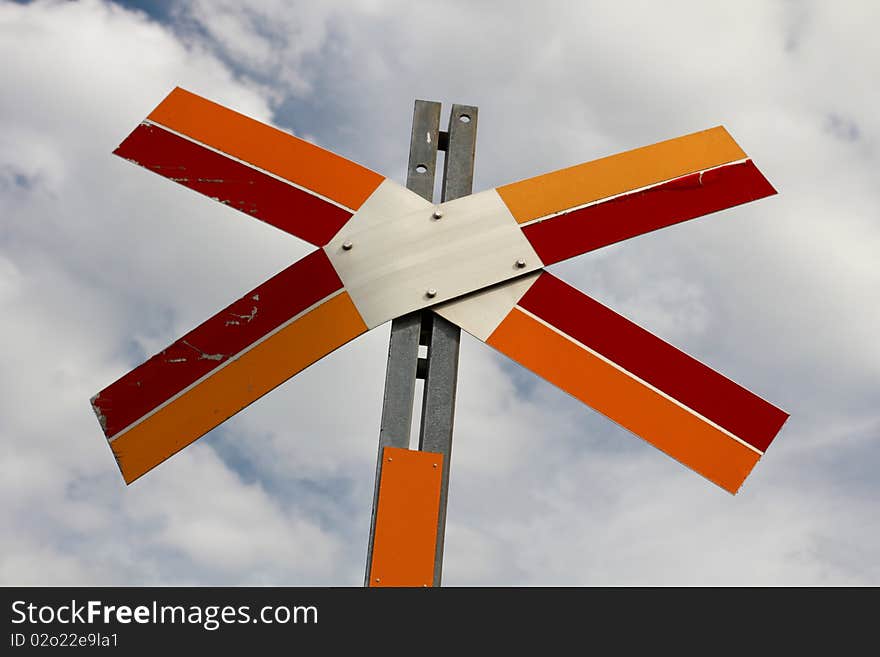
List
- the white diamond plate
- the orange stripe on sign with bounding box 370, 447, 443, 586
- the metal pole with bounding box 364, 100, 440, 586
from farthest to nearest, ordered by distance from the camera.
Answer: the white diamond plate, the metal pole with bounding box 364, 100, 440, 586, the orange stripe on sign with bounding box 370, 447, 443, 586

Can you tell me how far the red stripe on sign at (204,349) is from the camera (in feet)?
8.50

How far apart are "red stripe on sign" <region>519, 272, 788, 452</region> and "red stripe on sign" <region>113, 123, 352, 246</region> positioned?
631 millimetres

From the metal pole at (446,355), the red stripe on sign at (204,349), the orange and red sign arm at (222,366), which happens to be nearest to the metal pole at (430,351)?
the metal pole at (446,355)

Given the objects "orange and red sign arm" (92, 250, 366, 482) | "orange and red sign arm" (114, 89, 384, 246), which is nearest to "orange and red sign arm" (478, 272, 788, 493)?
"orange and red sign arm" (92, 250, 366, 482)

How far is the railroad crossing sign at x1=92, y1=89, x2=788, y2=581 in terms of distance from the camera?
8.50ft

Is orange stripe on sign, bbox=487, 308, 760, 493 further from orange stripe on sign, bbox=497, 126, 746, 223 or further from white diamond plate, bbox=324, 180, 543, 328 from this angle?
orange stripe on sign, bbox=497, 126, 746, 223

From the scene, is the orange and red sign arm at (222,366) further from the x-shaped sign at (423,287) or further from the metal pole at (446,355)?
the metal pole at (446,355)

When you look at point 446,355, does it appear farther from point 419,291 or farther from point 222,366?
point 222,366

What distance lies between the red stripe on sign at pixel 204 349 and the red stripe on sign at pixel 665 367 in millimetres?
638

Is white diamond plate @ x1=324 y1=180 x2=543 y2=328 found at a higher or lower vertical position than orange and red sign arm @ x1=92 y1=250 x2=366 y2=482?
higher

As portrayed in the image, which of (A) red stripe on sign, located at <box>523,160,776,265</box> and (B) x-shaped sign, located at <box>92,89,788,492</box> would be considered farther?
(A) red stripe on sign, located at <box>523,160,776,265</box>

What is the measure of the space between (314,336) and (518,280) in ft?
1.91

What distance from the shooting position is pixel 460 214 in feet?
9.08
